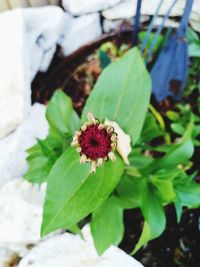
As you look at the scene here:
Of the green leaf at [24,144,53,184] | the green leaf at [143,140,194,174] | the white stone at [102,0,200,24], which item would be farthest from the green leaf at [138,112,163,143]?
the white stone at [102,0,200,24]

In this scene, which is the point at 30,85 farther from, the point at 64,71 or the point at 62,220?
the point at 62,220

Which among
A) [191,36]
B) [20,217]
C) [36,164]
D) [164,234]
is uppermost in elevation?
[191,36]

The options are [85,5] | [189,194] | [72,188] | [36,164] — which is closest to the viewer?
[72,188]

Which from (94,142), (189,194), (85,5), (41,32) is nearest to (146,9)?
(85,5)

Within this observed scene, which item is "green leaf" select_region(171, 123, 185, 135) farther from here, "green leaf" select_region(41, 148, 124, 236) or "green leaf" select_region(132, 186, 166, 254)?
"green leaf" select_region(41, 148, 124, 236)

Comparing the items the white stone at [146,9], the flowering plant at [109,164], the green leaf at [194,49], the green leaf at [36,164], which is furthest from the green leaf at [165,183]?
the white stone at [146,9]

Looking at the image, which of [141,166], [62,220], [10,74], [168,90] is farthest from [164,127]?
[62,220]

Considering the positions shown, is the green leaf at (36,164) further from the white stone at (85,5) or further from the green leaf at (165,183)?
the white stone at (85,5)

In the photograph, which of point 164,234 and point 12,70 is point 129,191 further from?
point 12,70
